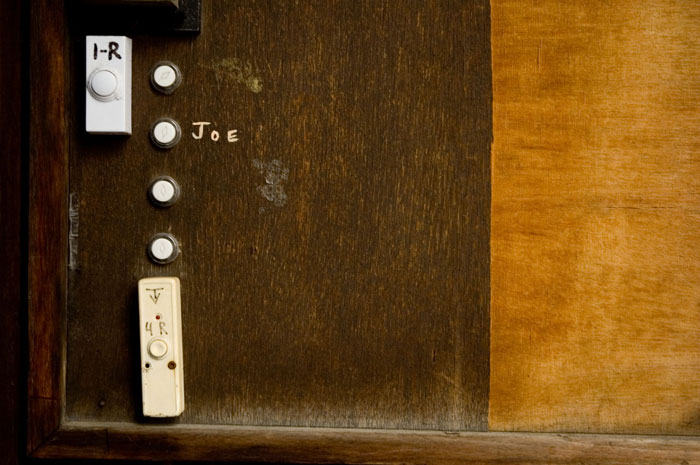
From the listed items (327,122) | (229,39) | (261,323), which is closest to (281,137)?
(327,122)

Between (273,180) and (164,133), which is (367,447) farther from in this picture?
(164,133)

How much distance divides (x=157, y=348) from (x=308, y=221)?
361mm

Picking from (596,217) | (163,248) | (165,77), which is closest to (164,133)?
(165,77)

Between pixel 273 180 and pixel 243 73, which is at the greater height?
pixel 243 73

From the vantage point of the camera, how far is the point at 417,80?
1.02m

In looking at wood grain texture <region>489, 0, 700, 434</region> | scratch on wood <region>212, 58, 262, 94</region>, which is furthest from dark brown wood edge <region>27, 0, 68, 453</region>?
wood grain texture <region>489, 0, 700, 434</region>

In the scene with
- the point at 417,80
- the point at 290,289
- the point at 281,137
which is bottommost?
the point at 290,289

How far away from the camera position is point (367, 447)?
990 millimetres

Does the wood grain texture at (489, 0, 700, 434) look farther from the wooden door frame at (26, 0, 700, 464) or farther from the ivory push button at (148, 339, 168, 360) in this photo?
the ivory push button at (148, 339, 168, 360)

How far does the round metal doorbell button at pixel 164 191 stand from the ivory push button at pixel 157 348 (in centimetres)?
26

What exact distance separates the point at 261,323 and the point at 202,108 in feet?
1.40

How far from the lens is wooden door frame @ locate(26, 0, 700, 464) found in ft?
3.21

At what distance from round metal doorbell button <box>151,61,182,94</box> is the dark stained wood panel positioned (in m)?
0.02

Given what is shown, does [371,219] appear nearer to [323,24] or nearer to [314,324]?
[314,324]
